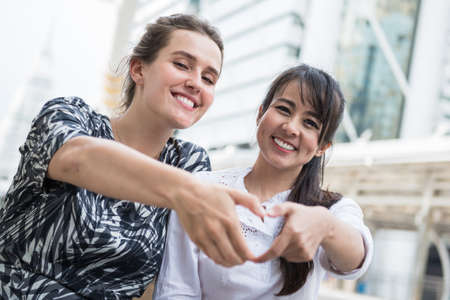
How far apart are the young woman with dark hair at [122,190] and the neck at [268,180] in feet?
0.71

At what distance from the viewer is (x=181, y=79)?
1289 millimetres

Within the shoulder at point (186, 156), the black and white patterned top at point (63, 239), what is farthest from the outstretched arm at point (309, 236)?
the shoulder at point (186, 156)

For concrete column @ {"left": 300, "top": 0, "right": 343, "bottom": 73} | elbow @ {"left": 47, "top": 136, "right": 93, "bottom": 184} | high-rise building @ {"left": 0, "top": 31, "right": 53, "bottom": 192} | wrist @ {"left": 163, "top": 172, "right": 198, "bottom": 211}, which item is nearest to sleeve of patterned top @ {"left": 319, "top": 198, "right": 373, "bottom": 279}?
wrist @ {"left": 163, "top": 172, "right": 198, "bottom": 211}

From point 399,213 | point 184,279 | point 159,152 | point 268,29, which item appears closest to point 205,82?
point 159,152

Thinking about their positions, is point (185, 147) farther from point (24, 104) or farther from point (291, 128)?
point (24, 104)

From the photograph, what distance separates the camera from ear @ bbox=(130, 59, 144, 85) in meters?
1.45

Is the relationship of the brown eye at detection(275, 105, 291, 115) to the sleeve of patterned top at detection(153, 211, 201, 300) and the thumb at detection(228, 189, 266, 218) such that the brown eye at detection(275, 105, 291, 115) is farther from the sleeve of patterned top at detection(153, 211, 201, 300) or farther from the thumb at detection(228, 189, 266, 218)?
the thumb at detection(228, 189, 266, 218)

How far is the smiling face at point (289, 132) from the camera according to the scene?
1241 millimetres

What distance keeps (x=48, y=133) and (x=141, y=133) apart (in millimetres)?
437

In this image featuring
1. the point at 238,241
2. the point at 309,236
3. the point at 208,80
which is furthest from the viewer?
the point at 208,80

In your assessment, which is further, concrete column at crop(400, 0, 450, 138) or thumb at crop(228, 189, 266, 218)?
concrete column at crop(400, 0, 450, 138)

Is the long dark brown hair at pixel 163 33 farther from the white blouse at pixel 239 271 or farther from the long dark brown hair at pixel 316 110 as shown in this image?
the white blouse at pixel 239 271

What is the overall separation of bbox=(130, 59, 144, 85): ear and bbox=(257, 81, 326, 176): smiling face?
1.31 feet

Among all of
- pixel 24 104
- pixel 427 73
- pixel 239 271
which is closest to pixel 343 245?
pixel 239 271
